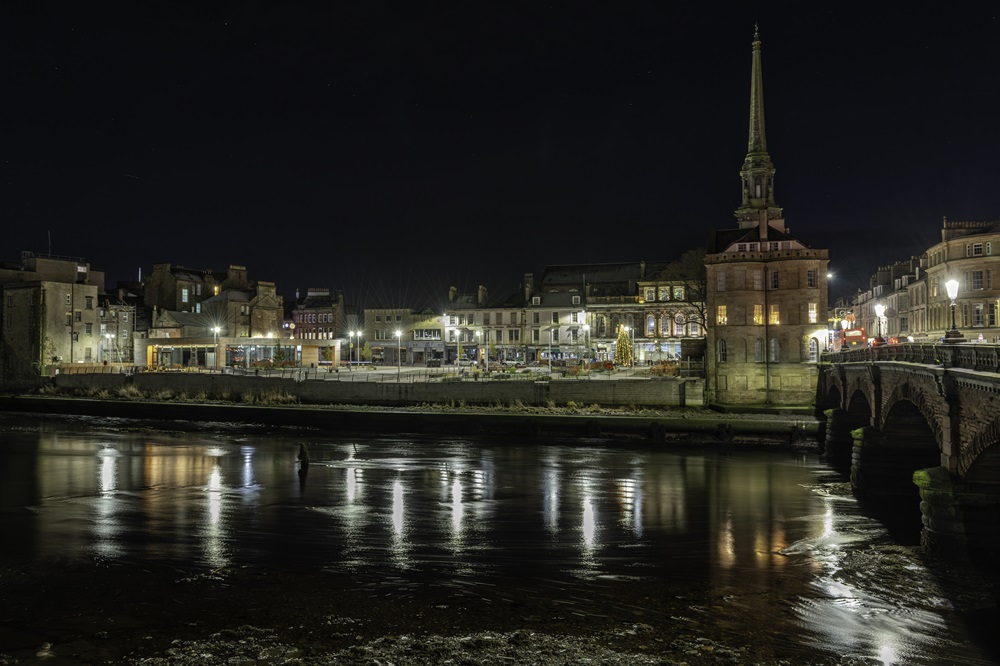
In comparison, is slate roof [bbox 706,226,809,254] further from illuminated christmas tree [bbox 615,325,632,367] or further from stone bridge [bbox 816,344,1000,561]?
stone bridge [bbox 816,344,1000,561]

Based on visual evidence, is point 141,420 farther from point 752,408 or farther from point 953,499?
point 953,499

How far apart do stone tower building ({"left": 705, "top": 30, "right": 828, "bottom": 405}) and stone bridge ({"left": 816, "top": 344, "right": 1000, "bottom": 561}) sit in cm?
2395

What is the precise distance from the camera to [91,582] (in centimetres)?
1819

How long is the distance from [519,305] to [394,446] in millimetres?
53328

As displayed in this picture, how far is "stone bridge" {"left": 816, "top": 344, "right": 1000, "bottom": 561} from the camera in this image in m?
17.6

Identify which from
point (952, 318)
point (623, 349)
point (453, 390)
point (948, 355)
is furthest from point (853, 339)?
point (952, 318)

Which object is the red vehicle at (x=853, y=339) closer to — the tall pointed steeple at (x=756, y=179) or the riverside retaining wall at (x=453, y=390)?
the riverside retaining wall at (x=453, y=390)

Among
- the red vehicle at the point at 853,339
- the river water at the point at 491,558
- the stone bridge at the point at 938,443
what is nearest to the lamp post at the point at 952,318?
the stone bridge at the point at 938,443

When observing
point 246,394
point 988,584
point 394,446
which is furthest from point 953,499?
point 246,394

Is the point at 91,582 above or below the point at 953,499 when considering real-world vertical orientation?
below

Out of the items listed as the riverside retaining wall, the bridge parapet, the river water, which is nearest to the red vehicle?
the riverside retaining wall

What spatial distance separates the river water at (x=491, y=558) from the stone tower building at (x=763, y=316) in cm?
1924

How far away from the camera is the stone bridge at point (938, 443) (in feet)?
57.6

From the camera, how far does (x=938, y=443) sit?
69.3 feet
